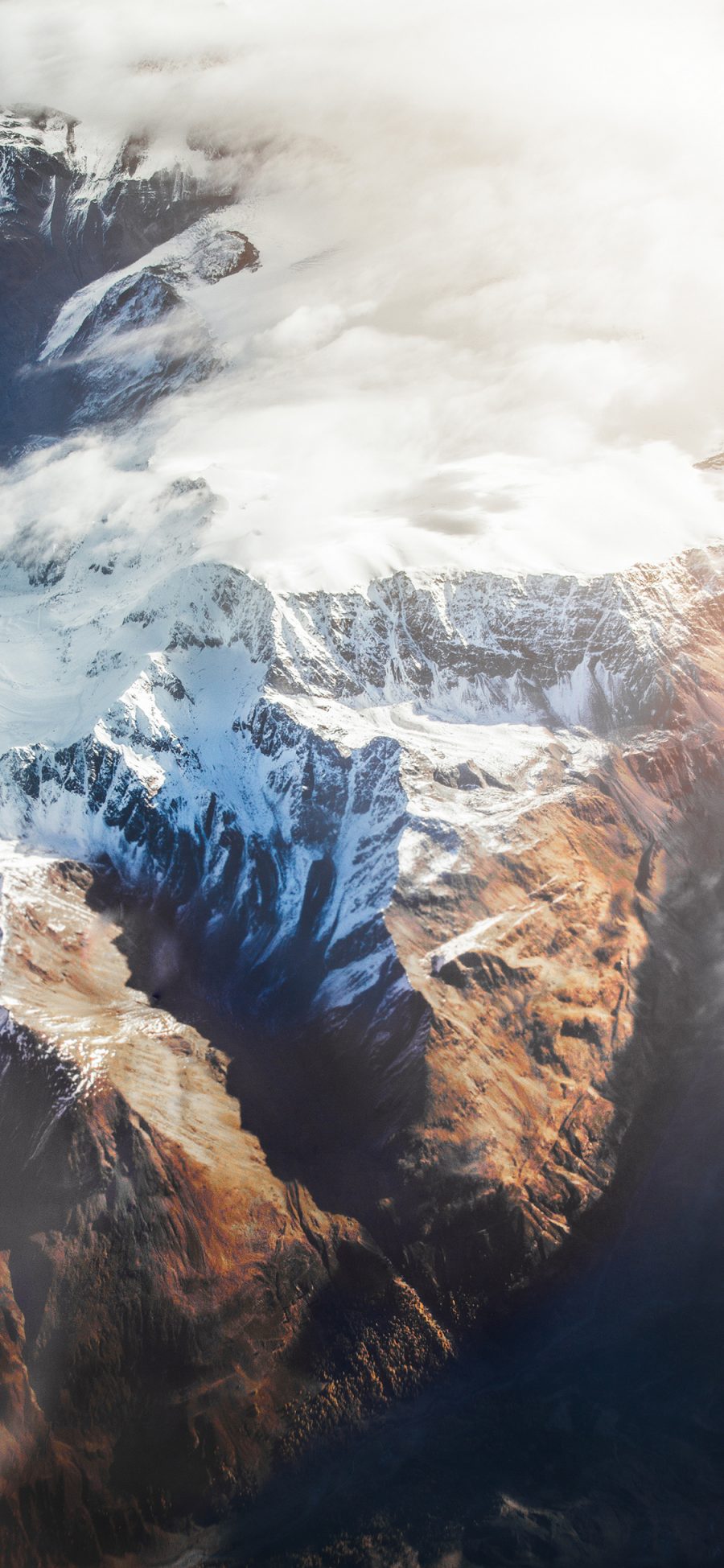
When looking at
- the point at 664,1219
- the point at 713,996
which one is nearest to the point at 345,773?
the point at 713,996

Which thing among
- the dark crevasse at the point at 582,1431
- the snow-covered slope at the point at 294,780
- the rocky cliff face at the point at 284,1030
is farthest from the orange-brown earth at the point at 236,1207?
the snow-covered slope at the point at 294,780

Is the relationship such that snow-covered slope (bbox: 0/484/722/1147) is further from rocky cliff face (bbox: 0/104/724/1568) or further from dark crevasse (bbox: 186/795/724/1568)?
dark crevasse (bbox: 186/795/724/1568)

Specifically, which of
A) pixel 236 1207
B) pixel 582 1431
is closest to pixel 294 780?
Answer: pixel 236 1207

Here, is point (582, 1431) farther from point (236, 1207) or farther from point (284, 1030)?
point (284, 1030)

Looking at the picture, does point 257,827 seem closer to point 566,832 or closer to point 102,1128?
point 566,832

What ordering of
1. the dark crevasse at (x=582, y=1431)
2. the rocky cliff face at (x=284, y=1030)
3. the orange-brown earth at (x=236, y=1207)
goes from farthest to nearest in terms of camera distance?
1. the rocky cliff face at (x=284, y=1030)
2. the orange-brown earth at (x=236, y=1207)
3. the dark crevasse at (x=582, y=1431)

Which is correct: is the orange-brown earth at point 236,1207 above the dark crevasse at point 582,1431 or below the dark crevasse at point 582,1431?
above

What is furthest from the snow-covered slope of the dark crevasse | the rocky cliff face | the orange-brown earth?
the dark crevasse

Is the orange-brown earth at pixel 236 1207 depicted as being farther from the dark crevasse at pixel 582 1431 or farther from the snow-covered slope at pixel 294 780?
the snow-covered slope at pixel 294 780
